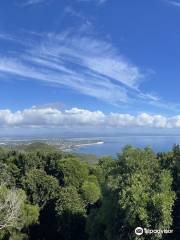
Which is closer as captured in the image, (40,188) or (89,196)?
(89,196)

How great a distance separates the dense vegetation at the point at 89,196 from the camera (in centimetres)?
2325

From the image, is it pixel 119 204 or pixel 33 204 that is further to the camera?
pixel 33 204

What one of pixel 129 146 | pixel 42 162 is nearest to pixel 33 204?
pixel 42 162

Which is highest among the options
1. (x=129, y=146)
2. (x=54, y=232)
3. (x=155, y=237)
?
(x=129, y=146)

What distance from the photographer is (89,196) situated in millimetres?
35812

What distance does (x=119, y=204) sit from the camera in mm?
24094

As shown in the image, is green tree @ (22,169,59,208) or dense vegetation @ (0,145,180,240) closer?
dense vegetation @ (0,145,180,240)

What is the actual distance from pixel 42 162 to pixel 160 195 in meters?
23.7

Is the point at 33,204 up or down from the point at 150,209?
down

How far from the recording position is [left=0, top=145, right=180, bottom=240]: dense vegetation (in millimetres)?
23250

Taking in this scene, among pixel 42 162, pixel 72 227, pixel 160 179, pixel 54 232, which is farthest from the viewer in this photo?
pixel 42 162

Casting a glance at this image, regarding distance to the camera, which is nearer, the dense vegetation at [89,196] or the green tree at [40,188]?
the dense vegetation at [89,196]

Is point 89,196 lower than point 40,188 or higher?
lower

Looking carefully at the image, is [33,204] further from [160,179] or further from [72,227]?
[160,179]
